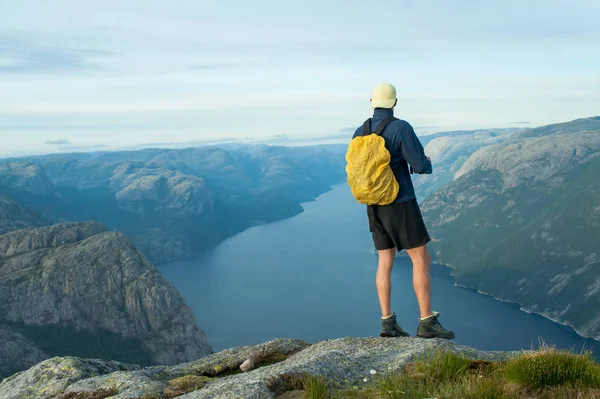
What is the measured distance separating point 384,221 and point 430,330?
9.39 feet

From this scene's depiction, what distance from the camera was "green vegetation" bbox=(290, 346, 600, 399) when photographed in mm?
7105

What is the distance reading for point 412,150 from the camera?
36.1ft

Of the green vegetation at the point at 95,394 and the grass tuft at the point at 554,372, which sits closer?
the grass tuft at the point at 554,372

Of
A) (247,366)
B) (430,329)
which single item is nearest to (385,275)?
(430,329)

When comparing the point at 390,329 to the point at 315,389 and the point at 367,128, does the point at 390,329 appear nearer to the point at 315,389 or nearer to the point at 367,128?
the point at 367,128

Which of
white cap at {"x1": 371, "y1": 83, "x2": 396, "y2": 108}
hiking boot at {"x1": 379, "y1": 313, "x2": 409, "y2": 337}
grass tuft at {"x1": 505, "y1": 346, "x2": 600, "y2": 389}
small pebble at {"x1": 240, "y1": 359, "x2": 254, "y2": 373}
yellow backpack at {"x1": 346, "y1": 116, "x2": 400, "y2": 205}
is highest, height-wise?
white cap at {"x1": 371, "y1": 83, "x2": 396, "y2": 108}

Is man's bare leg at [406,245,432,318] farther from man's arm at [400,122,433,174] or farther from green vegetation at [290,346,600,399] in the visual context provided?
green vegetation at [290,346,600,399]

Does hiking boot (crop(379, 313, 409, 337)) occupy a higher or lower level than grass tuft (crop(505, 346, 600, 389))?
lower

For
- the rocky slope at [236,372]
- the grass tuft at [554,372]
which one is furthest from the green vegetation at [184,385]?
the grass tuft at [554,372]

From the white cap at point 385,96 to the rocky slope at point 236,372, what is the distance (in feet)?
17.6

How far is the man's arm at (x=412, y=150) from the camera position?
36.0 feet

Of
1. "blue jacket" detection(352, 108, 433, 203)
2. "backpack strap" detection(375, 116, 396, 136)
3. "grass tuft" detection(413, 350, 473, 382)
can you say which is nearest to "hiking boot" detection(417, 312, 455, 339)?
"blue jacket" detection(352, 108, 433, 203)

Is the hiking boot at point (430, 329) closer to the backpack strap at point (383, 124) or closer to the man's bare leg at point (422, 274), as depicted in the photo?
the man's bare leg at point (422, 274)

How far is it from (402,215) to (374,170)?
1.25m
